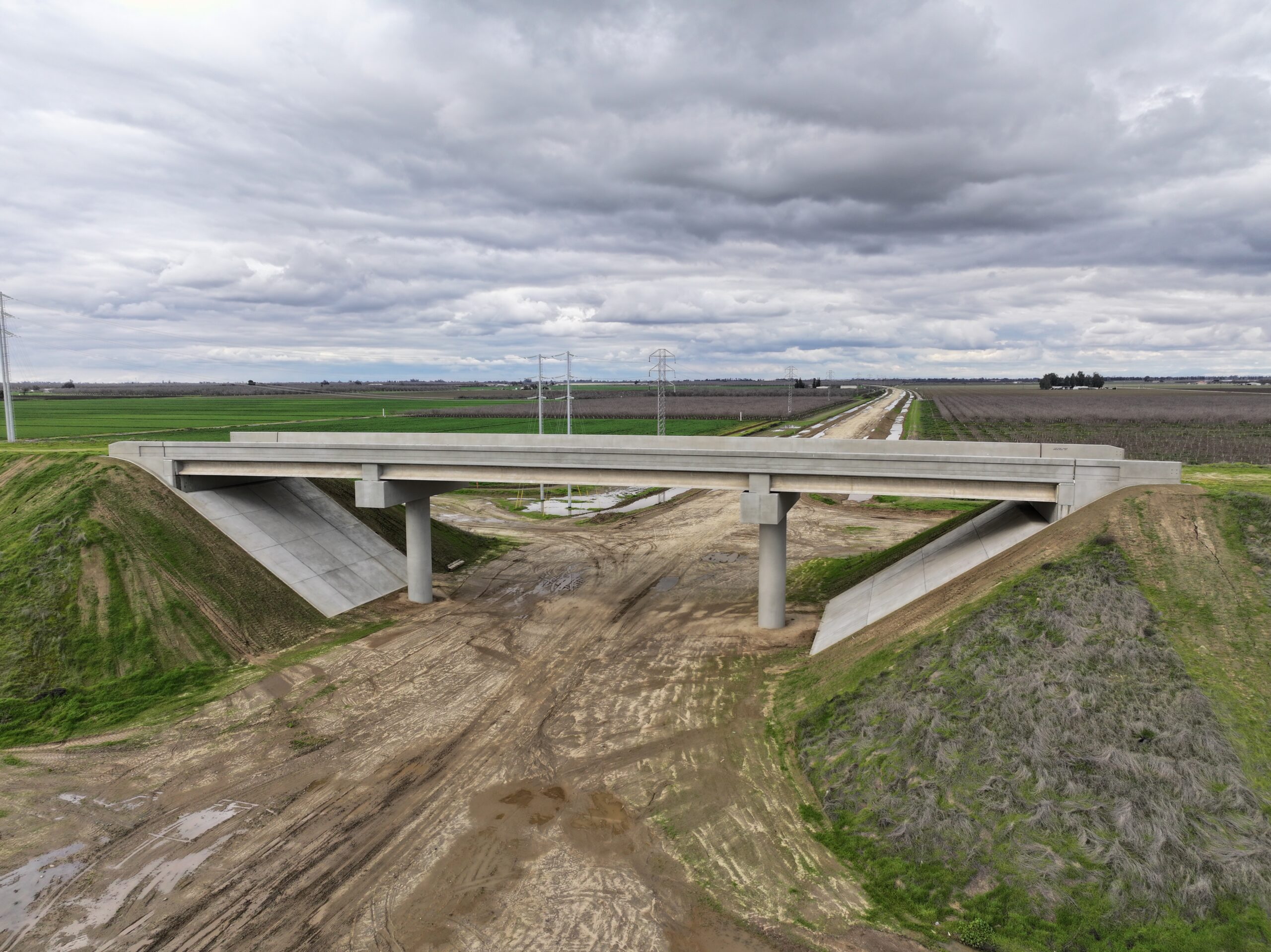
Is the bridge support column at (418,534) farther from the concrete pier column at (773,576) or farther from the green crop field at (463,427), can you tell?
the green crop field at (463,427)

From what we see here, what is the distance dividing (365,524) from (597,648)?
20.4 m

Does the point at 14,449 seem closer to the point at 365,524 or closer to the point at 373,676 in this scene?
the point at 365,524

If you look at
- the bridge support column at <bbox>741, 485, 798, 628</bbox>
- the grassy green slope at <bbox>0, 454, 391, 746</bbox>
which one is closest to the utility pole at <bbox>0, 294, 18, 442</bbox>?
the grassy green slope at <bbox>0, 454, 391, 746</bbox>

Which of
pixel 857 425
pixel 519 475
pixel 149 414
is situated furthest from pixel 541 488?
pixel 149 414

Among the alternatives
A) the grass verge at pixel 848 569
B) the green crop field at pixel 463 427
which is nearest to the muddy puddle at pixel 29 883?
the grass verge at pixel 848 569

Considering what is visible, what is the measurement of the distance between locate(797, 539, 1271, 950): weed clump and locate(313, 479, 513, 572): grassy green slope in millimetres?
28626

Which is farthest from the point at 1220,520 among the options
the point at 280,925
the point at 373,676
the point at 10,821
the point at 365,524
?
the point at 365,524

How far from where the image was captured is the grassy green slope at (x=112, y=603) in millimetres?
25344

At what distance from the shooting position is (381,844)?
18.0 meters

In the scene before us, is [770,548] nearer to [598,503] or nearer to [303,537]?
[303,537]

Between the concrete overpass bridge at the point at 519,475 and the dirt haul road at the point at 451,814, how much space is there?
→ 6.87 meters

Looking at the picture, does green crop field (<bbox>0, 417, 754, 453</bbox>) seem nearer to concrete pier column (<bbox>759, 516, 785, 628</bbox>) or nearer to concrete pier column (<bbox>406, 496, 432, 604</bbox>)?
concrete pier column (<bbox>406, 496, 432, 604</bbox>)

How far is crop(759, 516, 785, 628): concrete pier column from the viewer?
106 feet

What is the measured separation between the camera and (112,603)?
95.6ft
